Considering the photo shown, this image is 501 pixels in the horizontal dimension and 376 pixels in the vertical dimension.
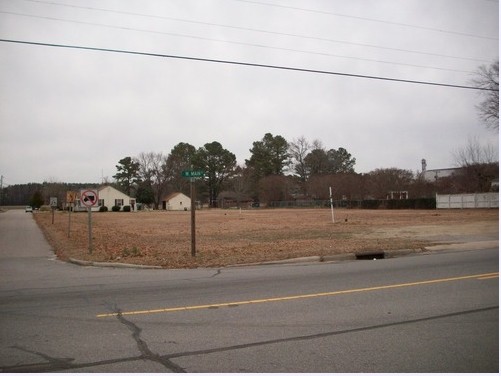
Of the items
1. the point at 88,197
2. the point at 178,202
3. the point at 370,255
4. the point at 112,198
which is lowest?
the point at 370,255

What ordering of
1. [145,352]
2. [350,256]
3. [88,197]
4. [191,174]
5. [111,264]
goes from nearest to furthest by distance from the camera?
[145,352]
[111,264]
[350,256]
[191,174]
[88,197]

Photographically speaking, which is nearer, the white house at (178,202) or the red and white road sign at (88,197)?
the red and white road sign at (88,197)

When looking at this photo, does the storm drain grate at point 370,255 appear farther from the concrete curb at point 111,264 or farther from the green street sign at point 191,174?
the concrete curb at point 111,264

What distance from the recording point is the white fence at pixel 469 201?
51.7 metres

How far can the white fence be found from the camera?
170 feet

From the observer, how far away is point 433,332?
16.4 ft

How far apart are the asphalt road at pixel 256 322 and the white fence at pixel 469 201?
1942 inches

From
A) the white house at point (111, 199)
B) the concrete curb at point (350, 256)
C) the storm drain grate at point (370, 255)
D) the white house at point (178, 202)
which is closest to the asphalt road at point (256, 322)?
the concrete curb at point (350, 256)

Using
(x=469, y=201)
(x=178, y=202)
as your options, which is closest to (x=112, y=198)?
(x=178, y=202)

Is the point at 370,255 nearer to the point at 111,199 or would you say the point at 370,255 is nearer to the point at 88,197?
the point at 88,197

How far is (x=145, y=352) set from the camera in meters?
4.51

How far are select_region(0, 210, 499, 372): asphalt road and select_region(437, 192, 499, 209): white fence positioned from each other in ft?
162

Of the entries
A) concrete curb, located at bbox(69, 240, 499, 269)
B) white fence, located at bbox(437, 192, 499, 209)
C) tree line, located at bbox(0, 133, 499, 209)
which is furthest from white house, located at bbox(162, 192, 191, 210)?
concrete curb, located at bbox(69, 240, 499, 269)

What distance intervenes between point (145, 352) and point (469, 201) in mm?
58513
